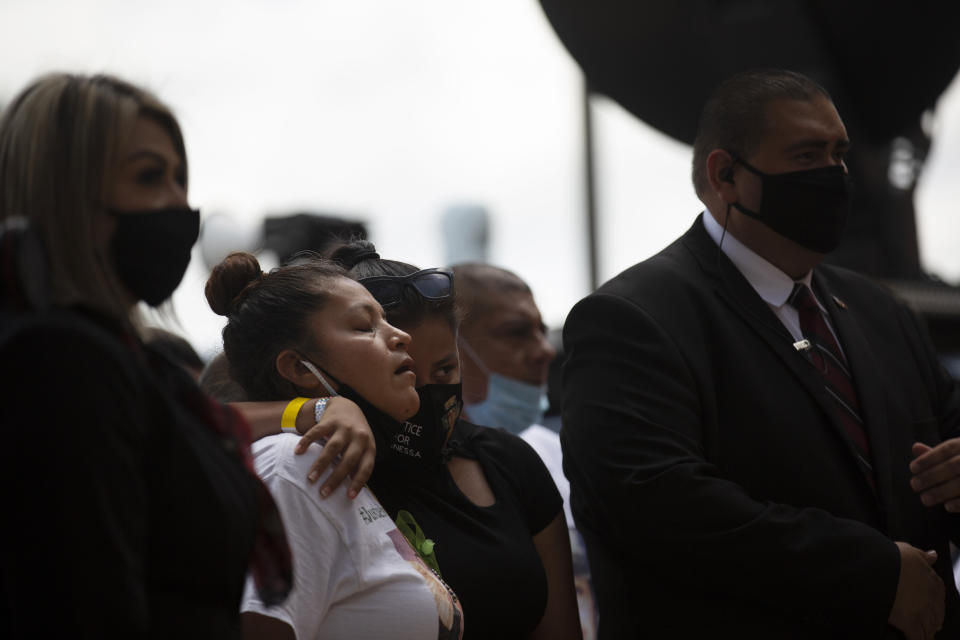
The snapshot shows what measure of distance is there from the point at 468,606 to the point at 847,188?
1.62m

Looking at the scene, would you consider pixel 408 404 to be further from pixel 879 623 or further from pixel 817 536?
pixel 879 623

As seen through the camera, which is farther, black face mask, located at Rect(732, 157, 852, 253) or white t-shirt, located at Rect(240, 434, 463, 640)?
black face mask, located at Rect(732, 157, 852, 253)

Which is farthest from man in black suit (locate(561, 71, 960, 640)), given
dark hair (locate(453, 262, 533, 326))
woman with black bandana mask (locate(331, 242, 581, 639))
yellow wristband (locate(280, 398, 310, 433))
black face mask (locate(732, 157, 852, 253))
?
dark hair (locate(453, 262, 533, 326))

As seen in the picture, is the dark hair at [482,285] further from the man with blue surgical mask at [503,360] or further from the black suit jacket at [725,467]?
the black suit jacket at [725,467]

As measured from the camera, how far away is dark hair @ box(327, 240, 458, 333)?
295cm

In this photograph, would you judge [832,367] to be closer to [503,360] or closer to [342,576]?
[342,576]

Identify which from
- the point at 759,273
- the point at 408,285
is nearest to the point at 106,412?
the point at 408,285

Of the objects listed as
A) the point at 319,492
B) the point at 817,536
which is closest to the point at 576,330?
the point at 817,536

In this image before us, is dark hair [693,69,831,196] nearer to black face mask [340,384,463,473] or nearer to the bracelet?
black face mask [340,384,463,473]

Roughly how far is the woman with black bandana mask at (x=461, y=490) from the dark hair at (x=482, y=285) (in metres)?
1.36

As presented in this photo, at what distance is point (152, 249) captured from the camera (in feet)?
6.23

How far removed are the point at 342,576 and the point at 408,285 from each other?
0.88 m

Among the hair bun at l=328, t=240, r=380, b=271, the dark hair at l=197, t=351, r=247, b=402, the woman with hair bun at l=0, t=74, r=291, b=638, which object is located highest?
the woman with hair bun at l=0, t=74, r=291, b=638

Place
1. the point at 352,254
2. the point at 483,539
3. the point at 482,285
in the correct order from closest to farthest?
the point at 483,539, the point at 352,254, the point at 482,285
